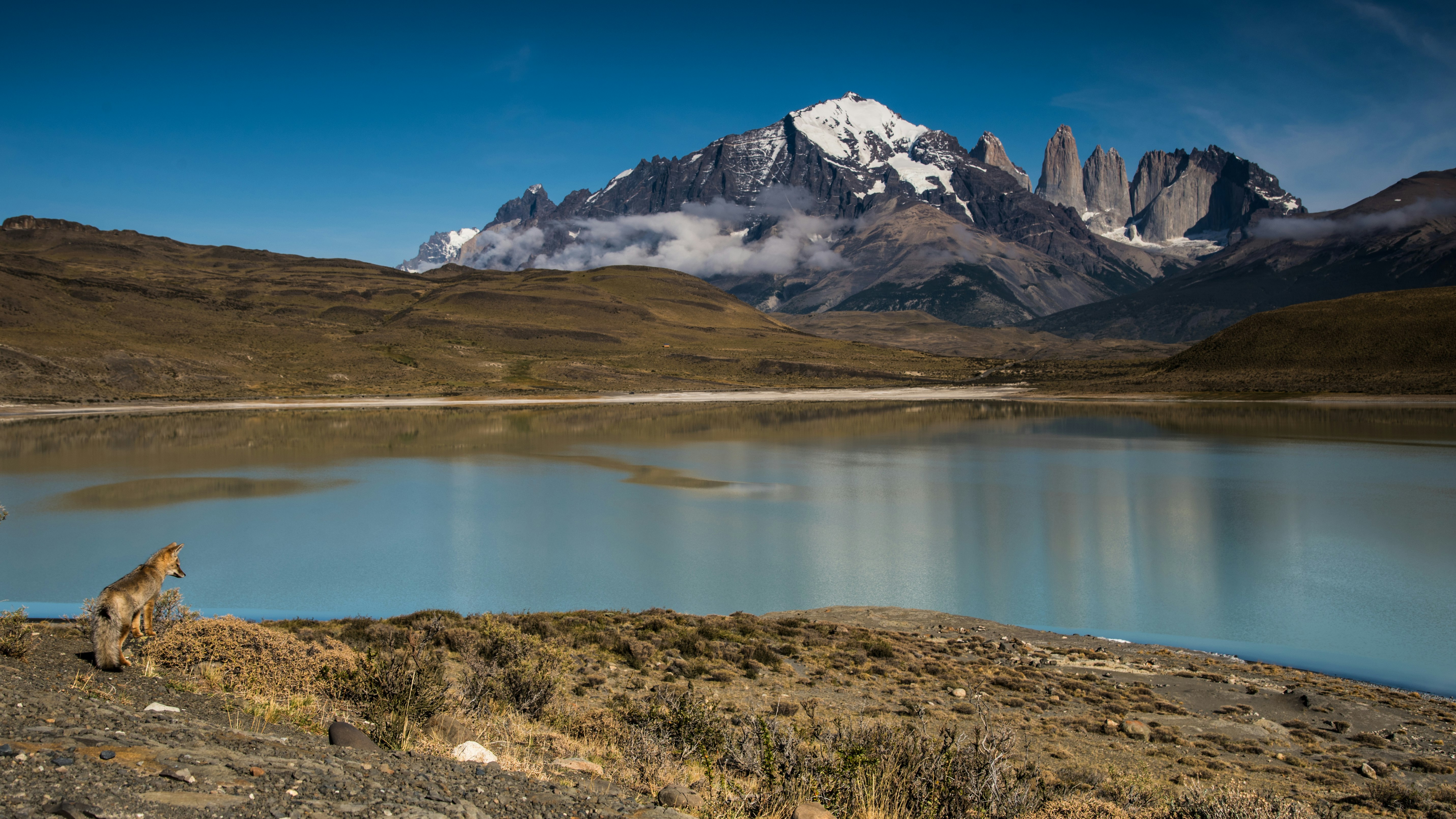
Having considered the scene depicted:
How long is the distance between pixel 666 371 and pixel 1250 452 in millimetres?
94390

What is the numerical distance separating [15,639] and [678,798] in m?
6.28

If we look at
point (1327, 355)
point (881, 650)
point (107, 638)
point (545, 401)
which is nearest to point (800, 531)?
point (881, 650)

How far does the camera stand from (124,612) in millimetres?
7410

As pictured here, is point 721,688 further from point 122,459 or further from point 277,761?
point 122,459

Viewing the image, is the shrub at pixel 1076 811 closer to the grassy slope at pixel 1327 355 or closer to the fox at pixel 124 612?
the fox at pixel 124 612

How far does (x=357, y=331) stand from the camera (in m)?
142

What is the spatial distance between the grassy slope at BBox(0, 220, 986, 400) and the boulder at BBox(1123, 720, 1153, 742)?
97089mm

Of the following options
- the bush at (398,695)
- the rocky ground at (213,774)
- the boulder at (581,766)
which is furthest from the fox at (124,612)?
the boulder at (581,766)

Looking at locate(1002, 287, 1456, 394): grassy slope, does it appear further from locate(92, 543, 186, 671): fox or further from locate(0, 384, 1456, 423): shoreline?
locate(92, 543, 186, 671): fox

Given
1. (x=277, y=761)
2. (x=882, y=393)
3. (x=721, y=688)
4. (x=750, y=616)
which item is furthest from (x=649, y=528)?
(x=882, y=393)

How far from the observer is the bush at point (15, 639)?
728 centimetres

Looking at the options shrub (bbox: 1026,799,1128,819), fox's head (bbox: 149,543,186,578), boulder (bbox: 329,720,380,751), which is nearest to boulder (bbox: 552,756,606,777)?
boulder (bbox: 329,720,380,751)

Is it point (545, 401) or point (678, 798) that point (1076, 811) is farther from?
point (545, 401)

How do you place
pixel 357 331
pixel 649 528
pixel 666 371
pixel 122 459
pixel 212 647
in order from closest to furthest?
pixel 212 647, pixel 649 528, pixel 122 459, pixel 666 371, pixel 357 331
